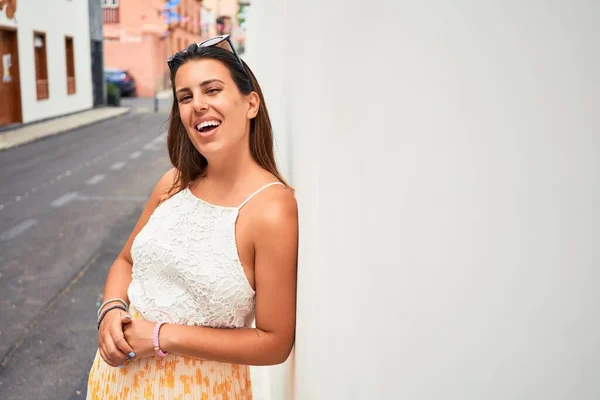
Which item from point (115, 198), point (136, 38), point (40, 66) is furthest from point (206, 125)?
point (136, 38)

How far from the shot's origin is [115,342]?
1610 millimetres

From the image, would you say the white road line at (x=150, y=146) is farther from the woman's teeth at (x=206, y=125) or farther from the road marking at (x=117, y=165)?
the woman's teeth at (x=206, y=125)

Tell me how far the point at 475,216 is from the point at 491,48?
13 cm

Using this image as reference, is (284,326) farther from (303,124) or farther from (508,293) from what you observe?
(508,293)

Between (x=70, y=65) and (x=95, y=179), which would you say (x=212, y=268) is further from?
(x=70, y=65)

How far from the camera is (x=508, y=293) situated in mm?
444

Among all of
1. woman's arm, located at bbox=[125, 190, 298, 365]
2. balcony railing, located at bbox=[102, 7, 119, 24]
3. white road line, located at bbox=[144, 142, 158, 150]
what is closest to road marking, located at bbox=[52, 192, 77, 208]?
white road line, located at bbox=[144, 142, 158, 150]

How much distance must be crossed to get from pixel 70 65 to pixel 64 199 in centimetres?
1572

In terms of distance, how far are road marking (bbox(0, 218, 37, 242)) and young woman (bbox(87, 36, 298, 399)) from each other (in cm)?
503

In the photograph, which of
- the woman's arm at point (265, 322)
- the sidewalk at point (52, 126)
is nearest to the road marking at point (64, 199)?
the sidewalk at point (52, 126)

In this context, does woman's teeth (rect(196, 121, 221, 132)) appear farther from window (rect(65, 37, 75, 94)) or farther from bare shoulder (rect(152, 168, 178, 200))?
window (rect(65, 37, 75, 94))

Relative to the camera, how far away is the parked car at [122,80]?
31.8 meters

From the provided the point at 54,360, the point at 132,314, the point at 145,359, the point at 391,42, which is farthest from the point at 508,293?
the point at 54,360

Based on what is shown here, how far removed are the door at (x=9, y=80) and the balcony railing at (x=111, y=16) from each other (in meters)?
18.2
